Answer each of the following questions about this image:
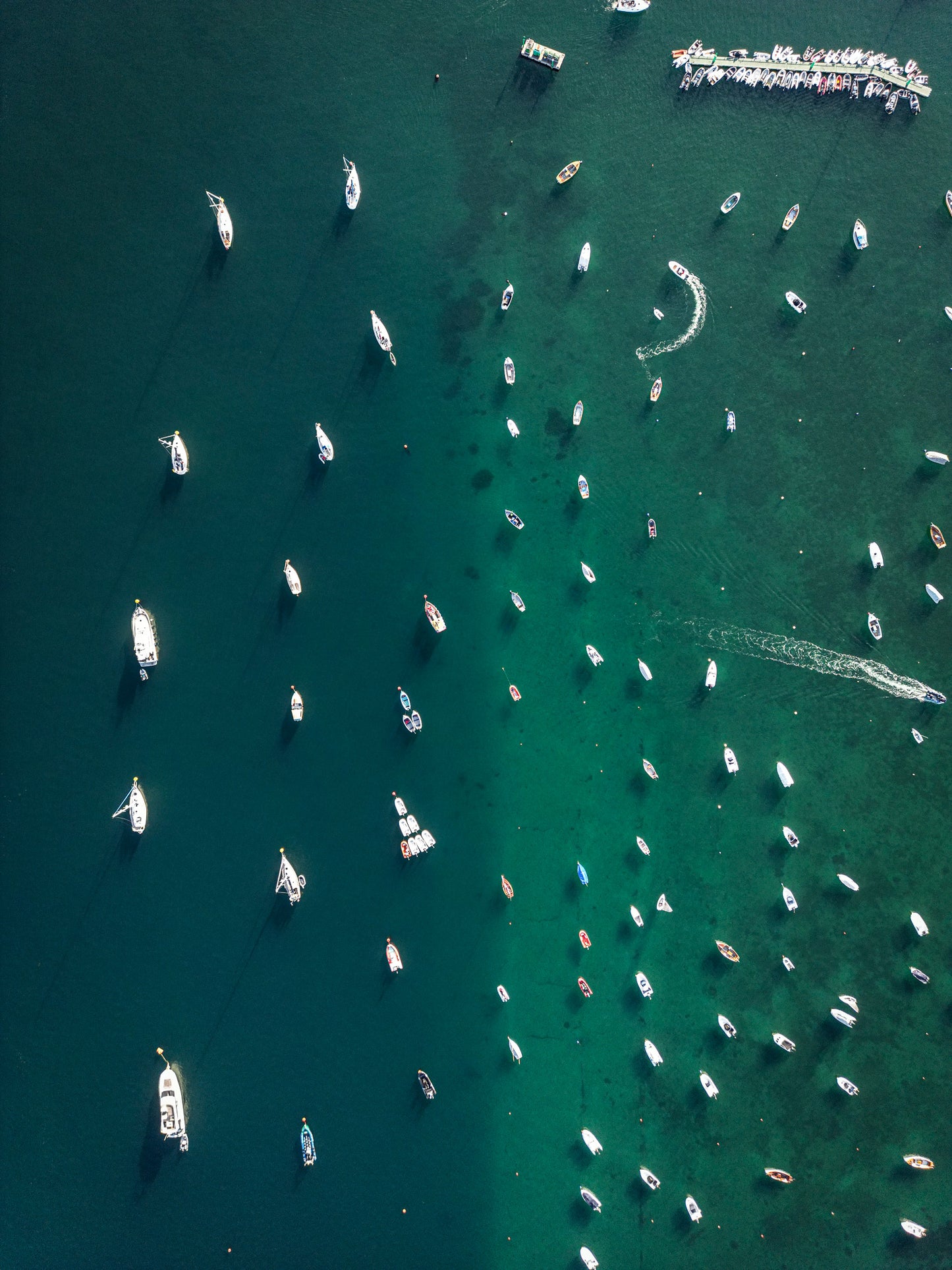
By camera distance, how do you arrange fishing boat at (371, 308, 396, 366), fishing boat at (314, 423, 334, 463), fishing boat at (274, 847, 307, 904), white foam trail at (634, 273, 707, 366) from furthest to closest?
white foam trail at (634, 273, 707, 366) → fishing boat at (371, 308, 396, 366) → fishing boat at (314, 423, 334, 463) → fishing boat at (274, 847, 307, 904)

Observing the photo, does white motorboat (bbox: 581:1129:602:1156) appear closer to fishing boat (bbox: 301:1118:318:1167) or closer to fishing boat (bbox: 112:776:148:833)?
fishing boat (bbox: 301:1118:318:1167)

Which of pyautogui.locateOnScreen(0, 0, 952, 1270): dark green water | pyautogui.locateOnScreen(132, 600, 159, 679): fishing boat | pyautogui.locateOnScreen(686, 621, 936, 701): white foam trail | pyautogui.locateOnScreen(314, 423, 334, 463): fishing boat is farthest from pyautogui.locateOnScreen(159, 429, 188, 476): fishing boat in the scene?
pyautogui.locateOnScreen(686, 621, 936, 701): white foam trail

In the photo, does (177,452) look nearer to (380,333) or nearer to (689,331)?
(380,333)

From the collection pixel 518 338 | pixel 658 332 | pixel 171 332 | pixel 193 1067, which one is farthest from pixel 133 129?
pixel 193 1067

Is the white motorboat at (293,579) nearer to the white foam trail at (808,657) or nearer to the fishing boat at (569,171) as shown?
the white foam trail at (808,657)

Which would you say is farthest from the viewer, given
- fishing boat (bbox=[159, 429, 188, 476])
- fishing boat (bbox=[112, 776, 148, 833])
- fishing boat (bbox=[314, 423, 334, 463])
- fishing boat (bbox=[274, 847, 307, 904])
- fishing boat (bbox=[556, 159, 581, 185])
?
fishing boat (bbox=[556, 159, 581, 185])

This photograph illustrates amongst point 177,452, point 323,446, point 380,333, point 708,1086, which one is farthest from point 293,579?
point 708,1086

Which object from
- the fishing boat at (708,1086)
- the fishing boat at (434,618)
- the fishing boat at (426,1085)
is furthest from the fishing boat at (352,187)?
the fishing boat at (708,1086)
